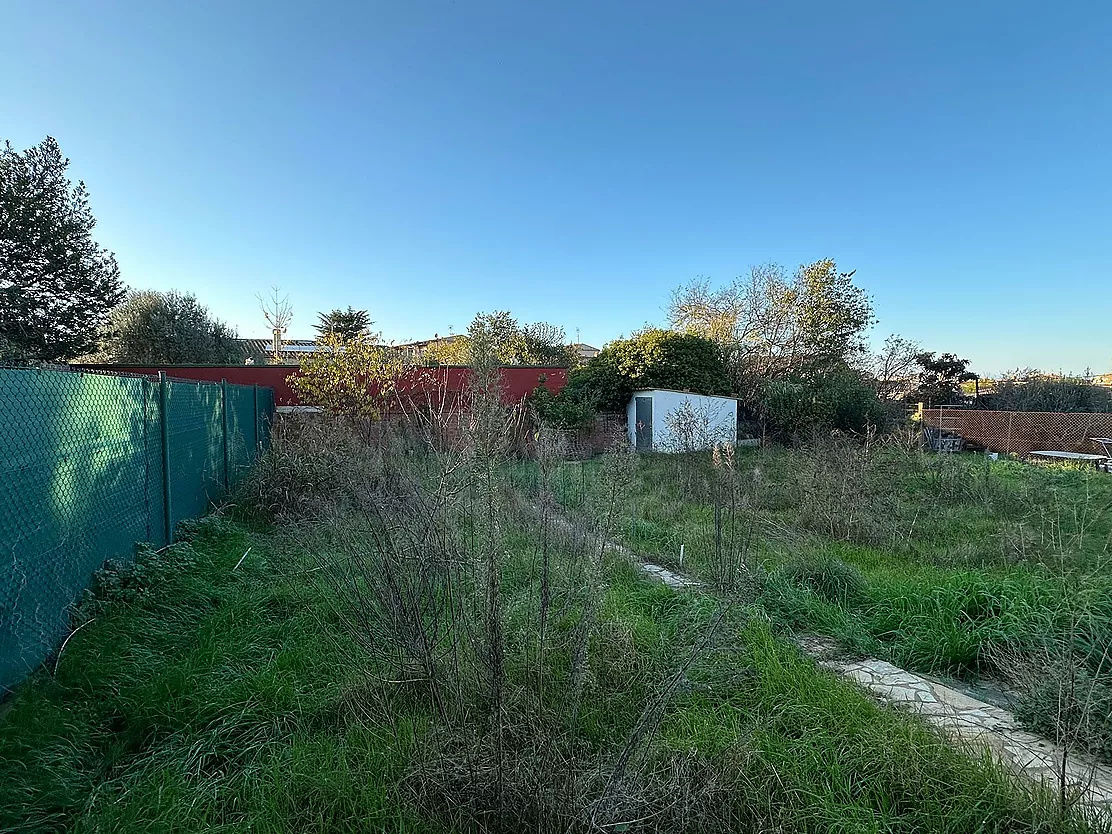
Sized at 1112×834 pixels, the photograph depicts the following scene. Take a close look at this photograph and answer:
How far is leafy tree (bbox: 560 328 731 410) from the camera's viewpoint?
12398 mm

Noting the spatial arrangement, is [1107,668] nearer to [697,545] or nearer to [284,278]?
[697,545]

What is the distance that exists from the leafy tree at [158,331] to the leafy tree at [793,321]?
1771 cm

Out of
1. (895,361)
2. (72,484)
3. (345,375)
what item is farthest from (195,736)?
(895,361)

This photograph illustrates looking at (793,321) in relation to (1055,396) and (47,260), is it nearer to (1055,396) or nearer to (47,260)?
(1055,396)

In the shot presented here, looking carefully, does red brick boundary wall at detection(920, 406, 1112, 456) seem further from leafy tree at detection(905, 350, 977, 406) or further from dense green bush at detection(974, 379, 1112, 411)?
leafy tree at detection(905, 350, 977, 406)

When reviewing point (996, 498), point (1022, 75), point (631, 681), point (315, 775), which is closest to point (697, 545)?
point (631, 681)

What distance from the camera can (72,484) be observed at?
275 cm

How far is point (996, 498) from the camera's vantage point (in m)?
6.12

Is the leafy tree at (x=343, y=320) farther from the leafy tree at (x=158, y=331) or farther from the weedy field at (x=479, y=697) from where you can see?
the weedy field at (x=479, y=697)

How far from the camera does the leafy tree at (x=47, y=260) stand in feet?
36.5

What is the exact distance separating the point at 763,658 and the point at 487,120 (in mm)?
9965

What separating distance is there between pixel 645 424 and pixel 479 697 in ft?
34.1

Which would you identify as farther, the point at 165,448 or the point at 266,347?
the point at 266,347

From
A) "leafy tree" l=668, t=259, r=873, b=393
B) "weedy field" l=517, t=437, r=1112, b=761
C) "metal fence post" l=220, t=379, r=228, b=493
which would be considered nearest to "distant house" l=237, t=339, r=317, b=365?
"metal fence post" l=220, t=379, r=228, b=493
